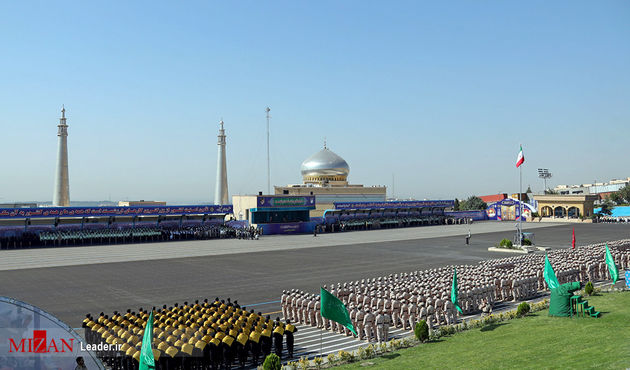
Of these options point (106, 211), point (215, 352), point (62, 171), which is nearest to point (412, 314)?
point (215, 352)

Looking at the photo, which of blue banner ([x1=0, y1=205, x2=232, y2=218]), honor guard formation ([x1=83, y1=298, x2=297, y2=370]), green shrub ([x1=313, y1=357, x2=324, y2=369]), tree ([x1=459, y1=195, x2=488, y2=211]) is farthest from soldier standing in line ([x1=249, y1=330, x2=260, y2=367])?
tree ([x1=459, y1=195, x2=488, y2=211])

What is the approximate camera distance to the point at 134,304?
62.8ft

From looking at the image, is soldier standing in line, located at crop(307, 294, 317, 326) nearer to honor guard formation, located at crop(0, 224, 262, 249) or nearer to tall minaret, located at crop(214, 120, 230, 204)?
honor guard formation, located at crop(0, 224, 262, 249)

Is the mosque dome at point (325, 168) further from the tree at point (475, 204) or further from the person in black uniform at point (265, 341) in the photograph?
the person in black uniform at point (265, 341)

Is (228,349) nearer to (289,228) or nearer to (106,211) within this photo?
(106,211)

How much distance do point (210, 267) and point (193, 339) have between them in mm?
18190

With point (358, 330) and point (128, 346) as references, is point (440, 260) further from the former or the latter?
point (128, 346)

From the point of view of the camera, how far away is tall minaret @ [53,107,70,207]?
185 feet

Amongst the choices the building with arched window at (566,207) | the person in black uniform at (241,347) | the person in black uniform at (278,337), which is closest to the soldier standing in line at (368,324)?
the person in black uniform at (278,337)

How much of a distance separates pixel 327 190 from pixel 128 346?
65.3 meters

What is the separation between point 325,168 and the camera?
85.2 metres

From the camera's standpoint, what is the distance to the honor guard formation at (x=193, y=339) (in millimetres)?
11289

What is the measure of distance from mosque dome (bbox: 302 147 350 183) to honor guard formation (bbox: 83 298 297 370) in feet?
234

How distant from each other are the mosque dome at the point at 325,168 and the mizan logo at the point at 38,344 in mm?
76247
